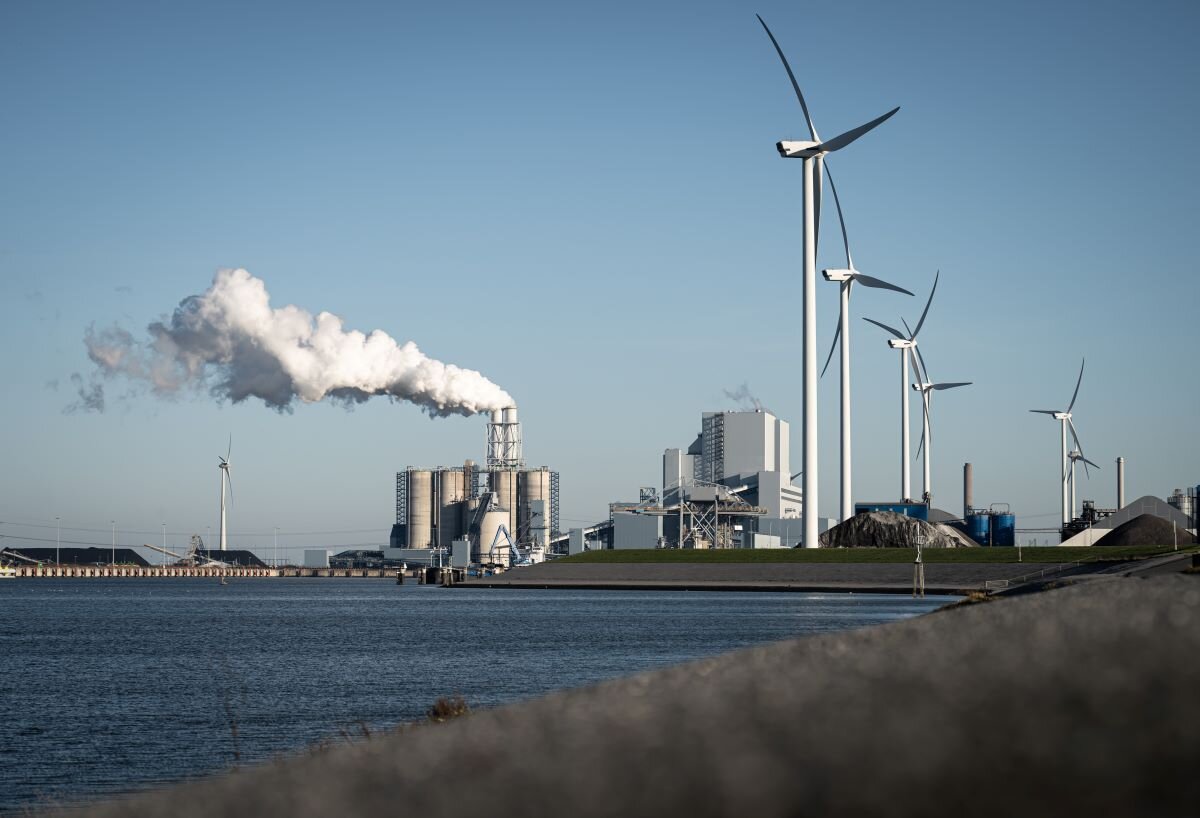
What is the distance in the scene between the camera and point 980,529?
19462 centimetres

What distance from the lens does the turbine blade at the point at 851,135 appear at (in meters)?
117

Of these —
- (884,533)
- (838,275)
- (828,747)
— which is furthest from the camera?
(884,533)

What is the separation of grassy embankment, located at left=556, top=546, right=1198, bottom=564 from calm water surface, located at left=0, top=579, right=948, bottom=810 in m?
29.1

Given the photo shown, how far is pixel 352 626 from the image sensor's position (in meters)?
96.5

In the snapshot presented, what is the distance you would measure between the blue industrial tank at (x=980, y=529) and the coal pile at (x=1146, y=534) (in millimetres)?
21168

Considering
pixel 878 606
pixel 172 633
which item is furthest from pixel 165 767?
pixel 878 606

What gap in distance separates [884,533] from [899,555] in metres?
17.9

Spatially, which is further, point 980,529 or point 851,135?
point 980,529

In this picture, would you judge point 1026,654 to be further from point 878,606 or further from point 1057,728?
point 878,606

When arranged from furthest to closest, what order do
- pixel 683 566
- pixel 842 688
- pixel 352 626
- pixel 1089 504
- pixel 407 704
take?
pixel 1089 504 < pixel 683 566 < pixel 352 626 < pixel 407 704 < pixel 842 688

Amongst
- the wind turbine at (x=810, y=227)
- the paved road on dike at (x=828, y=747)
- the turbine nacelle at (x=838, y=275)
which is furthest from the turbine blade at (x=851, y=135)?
the paved road on dike at (x=828, y=747)

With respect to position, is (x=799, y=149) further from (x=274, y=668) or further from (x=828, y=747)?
(x=828, y=747)

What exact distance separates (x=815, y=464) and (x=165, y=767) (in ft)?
351

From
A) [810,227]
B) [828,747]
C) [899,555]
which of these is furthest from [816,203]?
[828,747]
